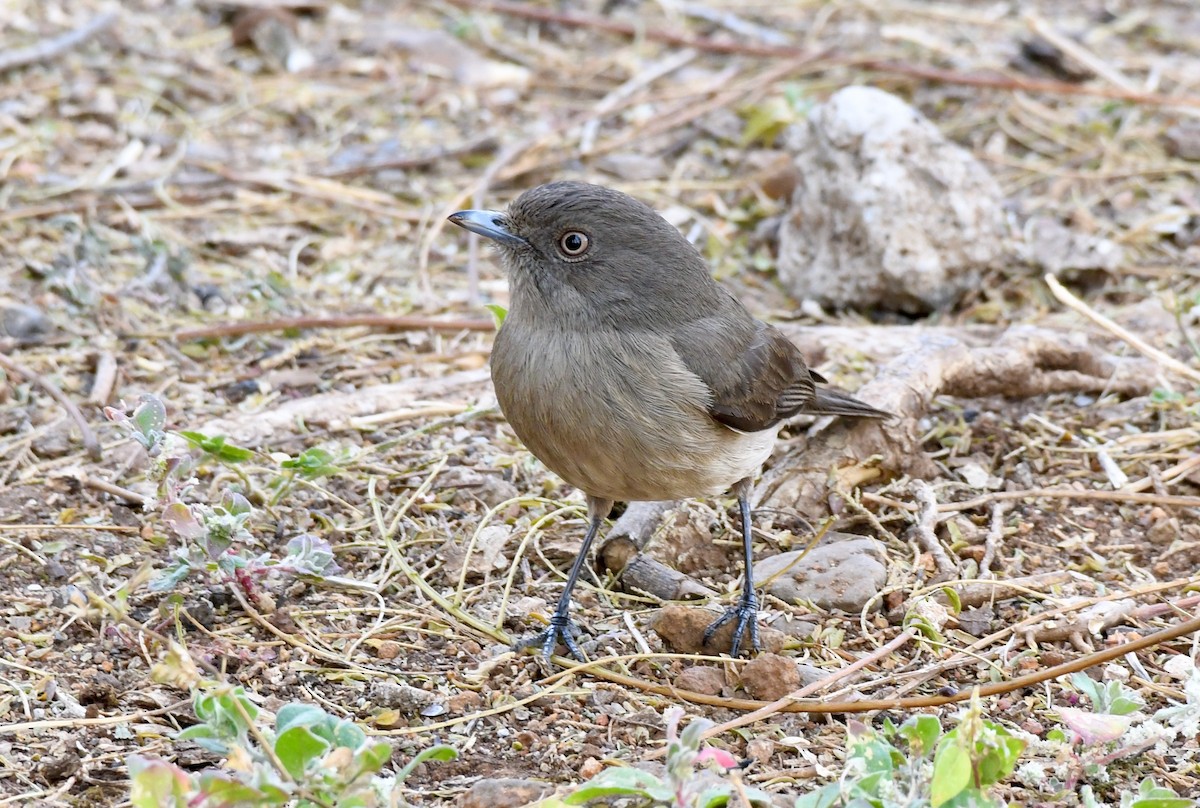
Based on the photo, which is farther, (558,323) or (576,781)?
(558,323)

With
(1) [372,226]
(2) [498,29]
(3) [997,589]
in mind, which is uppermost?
(2) [498,29]

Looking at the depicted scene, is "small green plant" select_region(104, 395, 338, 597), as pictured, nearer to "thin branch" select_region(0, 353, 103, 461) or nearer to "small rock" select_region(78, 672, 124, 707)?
"small rock" select_region(78, 672, 124, 707)

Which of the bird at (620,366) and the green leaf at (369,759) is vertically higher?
the bird at (620,366)

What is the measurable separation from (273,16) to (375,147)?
1706 millimetres

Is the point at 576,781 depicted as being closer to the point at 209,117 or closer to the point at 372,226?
the point at 372,226

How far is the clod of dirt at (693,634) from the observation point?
4488 millimetres

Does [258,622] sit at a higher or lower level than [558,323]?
lower

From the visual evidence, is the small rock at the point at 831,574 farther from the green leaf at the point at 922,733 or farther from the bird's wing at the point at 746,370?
the green leaf at the point at 922,733

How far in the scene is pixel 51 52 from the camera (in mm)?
8656

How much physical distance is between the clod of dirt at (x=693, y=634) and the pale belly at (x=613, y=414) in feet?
1.30

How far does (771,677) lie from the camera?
164 inches

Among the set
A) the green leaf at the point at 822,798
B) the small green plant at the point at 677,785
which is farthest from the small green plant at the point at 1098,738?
the small green plant at the point at 677,785

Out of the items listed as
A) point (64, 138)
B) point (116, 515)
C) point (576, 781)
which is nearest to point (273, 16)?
point (64, 138)

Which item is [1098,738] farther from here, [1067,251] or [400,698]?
[1067,251]
